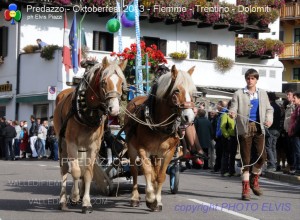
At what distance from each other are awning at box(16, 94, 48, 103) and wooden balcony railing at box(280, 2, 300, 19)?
86.0 feet

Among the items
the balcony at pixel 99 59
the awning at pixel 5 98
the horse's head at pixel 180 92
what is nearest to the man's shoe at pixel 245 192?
the horse's head at pixel 180 92

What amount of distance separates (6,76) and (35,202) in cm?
2579

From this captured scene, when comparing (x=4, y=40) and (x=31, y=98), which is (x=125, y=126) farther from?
(x=4, y=40)

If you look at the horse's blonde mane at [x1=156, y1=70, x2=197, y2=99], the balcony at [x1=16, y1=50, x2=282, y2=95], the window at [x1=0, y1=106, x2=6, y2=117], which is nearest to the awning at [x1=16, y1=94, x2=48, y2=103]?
the balcony at [x1=16, y1=50, x2=282, y2=95]

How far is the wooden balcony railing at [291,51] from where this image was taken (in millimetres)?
54178

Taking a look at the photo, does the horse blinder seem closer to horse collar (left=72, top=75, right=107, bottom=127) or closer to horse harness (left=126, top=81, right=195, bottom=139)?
horse harness (left=126, top=81, right=195, bottom=139)

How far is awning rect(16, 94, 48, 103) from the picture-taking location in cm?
3384

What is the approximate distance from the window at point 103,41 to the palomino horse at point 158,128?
85.0 feet

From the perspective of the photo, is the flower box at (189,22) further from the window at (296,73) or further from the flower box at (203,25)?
the window at (296,73)

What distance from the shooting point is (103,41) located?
121 feet

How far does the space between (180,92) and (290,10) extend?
1835 inches

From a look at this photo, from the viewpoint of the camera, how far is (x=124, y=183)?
14617 mm

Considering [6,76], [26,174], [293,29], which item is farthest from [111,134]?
[293,29]

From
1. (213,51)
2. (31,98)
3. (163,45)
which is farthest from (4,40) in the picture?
(213,51)
